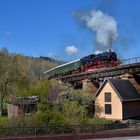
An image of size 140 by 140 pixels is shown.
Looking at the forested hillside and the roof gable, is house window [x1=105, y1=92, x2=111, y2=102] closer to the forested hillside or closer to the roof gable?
the roof gable

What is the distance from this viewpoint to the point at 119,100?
206ft

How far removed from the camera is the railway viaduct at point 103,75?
213 ft

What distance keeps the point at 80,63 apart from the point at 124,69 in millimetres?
12310

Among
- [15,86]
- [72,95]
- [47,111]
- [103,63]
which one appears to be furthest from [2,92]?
[47,111]

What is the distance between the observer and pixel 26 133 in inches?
1278

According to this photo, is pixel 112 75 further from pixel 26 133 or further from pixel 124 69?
pixel 26 133

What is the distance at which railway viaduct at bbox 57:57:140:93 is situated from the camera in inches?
2562

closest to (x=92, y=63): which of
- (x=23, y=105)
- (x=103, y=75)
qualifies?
(x=103, y=75)

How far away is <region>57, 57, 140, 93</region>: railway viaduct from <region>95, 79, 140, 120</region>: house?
1455 millimetres

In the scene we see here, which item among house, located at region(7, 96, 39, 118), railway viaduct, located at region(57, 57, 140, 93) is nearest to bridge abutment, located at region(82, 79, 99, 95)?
railway viaduct, located at region(57, 57, 140, 93)

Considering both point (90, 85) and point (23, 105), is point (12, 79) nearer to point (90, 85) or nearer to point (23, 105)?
point (23, 105)

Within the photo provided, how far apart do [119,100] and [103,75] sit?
9405mm

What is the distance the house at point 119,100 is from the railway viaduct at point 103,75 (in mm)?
1455

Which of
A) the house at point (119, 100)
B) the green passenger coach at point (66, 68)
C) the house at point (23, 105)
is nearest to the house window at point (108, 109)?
the house at point (119, 100)
